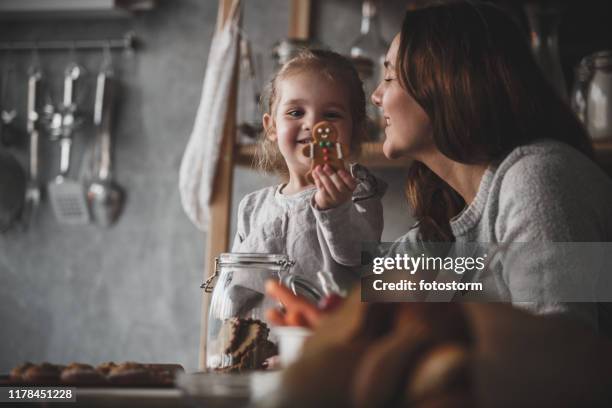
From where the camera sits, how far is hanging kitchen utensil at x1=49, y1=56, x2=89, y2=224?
7.45 feet

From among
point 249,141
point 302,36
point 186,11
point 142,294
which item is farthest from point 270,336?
point 186,11

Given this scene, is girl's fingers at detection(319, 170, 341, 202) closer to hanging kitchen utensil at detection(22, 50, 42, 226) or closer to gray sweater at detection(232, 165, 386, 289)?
gray sweater at detection(232, 165, 386, 289)

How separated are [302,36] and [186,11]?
505 millimetres

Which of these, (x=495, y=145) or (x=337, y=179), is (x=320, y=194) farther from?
(x=495, y=145)

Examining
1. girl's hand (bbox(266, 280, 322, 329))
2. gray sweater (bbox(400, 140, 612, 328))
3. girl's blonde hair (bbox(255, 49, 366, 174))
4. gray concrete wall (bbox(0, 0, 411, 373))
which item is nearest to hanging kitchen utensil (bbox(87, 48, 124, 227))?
gray concrete wall (bbox(0, 0, 411, 373))

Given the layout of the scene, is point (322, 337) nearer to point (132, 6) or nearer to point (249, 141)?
point (249, 141)

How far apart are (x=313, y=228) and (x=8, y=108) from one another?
158cm

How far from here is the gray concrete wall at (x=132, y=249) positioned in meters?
2.24

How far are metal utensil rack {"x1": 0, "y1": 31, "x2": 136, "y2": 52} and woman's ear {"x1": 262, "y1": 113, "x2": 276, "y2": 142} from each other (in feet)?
3.58

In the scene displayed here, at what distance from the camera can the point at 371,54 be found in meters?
1.86

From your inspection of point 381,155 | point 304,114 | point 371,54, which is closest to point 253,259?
point 304,114

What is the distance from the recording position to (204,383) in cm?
49

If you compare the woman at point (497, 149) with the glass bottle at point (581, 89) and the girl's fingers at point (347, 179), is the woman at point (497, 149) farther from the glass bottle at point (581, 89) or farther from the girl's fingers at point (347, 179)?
the glass bottle at point (581, 89)

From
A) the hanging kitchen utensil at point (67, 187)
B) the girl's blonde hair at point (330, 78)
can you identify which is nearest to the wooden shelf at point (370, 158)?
the girl's blonde hair at point (330, 78)
